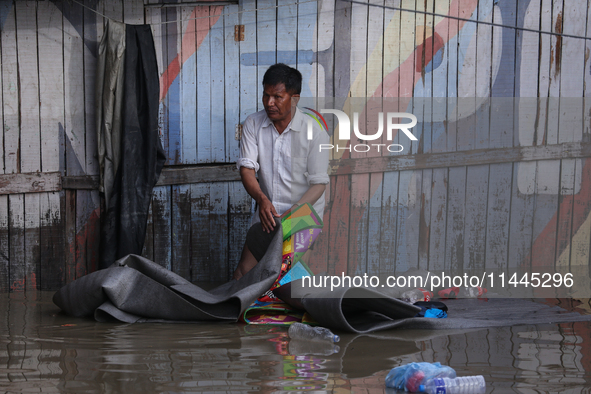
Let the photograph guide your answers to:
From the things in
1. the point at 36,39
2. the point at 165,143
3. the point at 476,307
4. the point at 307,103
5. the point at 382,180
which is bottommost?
the point at 476,307

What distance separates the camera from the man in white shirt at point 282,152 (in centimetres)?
373

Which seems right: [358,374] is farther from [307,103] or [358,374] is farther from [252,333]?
[307,103]

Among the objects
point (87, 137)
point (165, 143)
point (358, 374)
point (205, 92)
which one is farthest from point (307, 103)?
point (358, 374)

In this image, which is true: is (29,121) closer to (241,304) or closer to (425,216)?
(241,304)

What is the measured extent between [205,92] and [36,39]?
128 cm

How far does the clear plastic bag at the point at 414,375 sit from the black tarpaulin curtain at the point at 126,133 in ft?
8.72

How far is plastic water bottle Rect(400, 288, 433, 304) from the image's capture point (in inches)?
143

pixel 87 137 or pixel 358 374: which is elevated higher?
pixel 87 137

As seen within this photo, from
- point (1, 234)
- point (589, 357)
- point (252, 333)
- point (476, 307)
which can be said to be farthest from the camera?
point (1, 234)

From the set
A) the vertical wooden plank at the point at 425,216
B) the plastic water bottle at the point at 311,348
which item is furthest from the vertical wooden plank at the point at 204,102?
the plastic water bottle at the point at 311,348

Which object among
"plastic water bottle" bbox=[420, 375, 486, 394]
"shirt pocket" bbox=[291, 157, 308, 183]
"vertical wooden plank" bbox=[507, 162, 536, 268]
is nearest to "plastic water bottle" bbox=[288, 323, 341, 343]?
"plastic water bottle" bbox=[420, 375, 486, 394]

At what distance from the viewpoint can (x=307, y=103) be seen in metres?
4.47

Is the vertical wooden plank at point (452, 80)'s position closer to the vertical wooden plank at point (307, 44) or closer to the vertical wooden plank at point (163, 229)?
the vertical wooden plank at point (307, 44)

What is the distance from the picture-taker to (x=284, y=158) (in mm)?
3842
